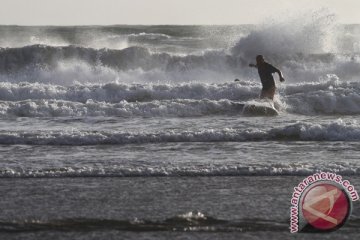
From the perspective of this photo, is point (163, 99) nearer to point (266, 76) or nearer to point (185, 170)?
point (266, 76)

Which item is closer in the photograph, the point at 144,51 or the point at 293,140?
the point at 293,140

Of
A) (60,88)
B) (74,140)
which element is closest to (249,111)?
(74,140)

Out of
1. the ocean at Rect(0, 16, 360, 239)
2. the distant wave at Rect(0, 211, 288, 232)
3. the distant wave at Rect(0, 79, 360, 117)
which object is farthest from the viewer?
the distant wave at Rect(0, 79, 360, 117)

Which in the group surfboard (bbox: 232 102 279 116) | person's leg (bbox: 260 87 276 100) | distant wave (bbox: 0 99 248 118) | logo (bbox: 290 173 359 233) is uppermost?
logo (bbox: 290 173 359 233)

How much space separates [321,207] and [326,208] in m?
0.05

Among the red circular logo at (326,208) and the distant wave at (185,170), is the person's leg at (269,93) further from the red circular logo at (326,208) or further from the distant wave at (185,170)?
the red circular logo at (326,208)

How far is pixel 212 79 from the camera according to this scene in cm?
2802

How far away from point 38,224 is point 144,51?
24.2 m

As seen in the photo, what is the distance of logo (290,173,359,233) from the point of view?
681 centimetres

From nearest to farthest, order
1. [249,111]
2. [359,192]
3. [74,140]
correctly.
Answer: [359,192]
[74,140]
[249,111]

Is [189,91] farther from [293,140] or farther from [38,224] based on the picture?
[38,224]

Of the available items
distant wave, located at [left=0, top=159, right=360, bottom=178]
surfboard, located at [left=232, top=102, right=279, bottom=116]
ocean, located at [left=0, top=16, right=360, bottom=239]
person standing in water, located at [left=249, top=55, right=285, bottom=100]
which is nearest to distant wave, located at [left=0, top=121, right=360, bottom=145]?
ocean, located at [left=0, top=16, right=360, bottom=239]

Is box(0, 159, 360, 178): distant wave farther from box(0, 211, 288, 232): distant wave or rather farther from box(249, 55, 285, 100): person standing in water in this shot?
box(249, 55, 285, 100): person standing in water

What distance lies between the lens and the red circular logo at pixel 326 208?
6828mm
